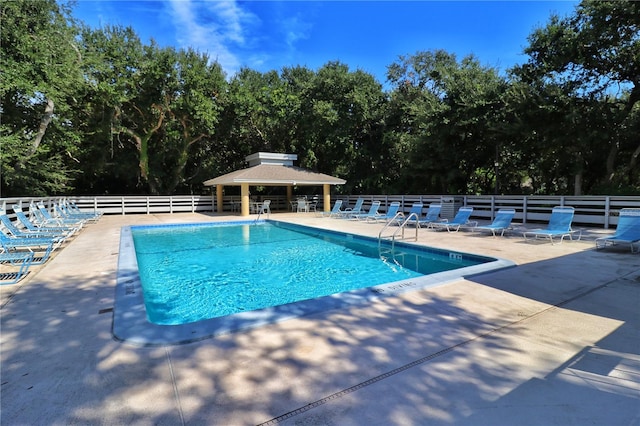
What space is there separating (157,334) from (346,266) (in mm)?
5035

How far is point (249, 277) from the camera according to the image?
6.83m

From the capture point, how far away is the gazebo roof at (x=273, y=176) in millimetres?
18062

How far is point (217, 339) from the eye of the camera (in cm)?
313

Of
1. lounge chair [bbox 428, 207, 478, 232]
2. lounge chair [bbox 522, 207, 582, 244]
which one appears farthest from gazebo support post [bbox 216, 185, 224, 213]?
lounge chair [bbox 522, 207, 582, 244]

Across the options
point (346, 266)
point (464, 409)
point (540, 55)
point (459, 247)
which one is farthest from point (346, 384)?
point (540, 55)

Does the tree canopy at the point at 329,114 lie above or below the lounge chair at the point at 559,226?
above

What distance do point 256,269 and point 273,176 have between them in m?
11.9

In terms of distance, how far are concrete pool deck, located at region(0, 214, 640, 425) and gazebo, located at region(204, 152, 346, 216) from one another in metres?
13.9

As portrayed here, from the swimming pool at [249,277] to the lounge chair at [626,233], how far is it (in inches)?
123

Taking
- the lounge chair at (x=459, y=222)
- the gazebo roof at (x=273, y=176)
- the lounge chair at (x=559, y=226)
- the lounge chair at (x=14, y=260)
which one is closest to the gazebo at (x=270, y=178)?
the gazebo roof at (x=273, y=176)

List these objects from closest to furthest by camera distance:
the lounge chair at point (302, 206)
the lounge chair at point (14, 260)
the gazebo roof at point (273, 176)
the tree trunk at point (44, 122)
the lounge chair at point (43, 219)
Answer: the lounge chair at point (14, 260) → the lounge chair at point (43, 219) → the tree trunk at point (44, 122) → the gazebo roof at point (273, 176) → the lounge chair at point (302, 206)

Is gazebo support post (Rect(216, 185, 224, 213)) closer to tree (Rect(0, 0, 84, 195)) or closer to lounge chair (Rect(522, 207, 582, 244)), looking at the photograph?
tree (Rect(0, 0, 84, 195))

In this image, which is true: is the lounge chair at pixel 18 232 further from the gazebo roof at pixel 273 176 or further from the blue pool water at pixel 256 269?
the gazebo roof at pixel 273 176

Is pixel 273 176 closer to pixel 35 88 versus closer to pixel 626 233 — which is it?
pixel 35 88
